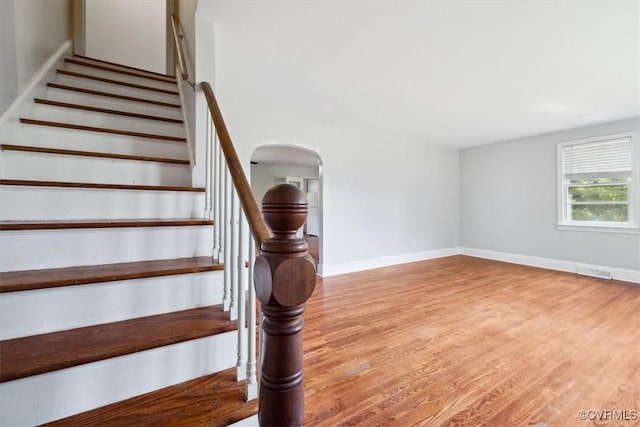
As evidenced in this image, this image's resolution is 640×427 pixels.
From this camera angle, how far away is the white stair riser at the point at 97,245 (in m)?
1.26

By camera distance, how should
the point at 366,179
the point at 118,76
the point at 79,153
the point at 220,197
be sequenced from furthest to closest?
the point at 366,179 < the point at 118,76 < the point at 79,153 < the point at 220,197

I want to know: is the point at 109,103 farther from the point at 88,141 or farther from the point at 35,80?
the point at 88,141

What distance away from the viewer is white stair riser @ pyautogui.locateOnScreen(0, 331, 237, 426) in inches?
35.7

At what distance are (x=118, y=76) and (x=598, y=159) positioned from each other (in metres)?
6.61

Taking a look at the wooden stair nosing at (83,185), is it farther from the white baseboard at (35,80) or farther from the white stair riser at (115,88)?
the white stair riser at (115,88)

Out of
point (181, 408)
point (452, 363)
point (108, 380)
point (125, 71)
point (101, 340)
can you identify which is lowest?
point (452, 363)

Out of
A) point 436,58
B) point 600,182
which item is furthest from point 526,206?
point 436,58

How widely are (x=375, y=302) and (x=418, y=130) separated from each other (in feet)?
10.2

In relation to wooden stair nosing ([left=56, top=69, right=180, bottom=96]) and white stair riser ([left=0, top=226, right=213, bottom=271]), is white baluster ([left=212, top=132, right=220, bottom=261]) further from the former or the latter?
wooden stair nosing ([left=56, top=69, right=180, bottom=96])

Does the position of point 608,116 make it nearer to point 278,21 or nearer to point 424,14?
point 424,14

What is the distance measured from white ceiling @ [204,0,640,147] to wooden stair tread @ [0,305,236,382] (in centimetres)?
198

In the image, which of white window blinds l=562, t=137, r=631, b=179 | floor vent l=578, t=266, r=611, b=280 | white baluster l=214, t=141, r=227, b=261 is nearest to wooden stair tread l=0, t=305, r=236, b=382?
white baluster l=214, t=141, r=227, b=261

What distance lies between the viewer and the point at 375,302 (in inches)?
121

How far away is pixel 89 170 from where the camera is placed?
5.74ft
